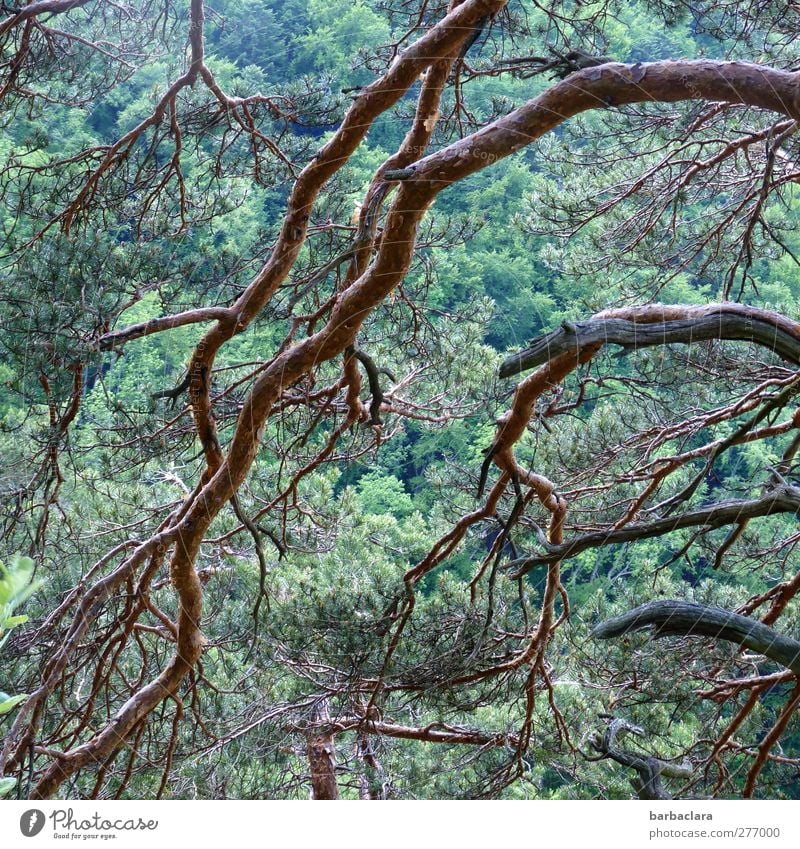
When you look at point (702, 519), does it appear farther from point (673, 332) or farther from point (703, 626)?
point (673, 332)

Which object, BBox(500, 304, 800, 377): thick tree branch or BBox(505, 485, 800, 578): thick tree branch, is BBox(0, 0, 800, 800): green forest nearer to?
BBox(505, 485, 800, 578): thick tree branch

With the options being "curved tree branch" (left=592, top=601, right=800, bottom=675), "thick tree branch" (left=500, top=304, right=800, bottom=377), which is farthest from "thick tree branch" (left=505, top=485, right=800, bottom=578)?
"thick tree branch" (left=500, top=304, right=800, bottom=377)

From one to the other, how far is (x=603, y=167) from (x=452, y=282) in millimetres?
389

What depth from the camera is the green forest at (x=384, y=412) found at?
5.16 ft

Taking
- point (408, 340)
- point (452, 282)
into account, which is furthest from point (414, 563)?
point (452, 282)

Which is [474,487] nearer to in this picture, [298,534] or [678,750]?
[298,534]

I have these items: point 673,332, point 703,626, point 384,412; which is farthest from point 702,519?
point 384,412

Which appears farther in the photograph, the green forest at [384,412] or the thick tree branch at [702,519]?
the green forest at [384,412]

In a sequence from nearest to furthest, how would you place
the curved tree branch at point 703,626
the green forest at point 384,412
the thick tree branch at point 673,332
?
the thick tree branch at point 673,332
the curved tree branch at point 703,626
the green forest at point 384,412

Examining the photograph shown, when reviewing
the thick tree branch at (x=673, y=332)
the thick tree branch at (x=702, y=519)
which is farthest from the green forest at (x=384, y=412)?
the thick tree branch at (x=673, y=332)

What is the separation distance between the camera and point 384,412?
1.83 metres

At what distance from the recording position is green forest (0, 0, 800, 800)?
5.16 ft

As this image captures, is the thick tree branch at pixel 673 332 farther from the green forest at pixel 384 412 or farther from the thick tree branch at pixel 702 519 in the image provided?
the green forest at pixel 384 412

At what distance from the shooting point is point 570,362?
122 centimetres
